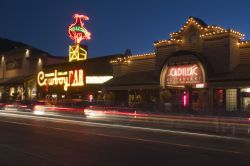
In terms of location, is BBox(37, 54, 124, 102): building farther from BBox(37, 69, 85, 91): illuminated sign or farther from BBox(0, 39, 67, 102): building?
BBox(0, 39, 67, 102): building

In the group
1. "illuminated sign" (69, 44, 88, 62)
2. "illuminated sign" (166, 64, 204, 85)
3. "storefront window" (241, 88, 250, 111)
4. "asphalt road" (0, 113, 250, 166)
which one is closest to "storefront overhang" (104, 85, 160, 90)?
"illuminated sign" (166, 64, 204, 85)

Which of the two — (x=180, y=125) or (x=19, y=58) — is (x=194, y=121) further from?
(x=19, y=58)

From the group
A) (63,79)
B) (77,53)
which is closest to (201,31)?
(77,53)

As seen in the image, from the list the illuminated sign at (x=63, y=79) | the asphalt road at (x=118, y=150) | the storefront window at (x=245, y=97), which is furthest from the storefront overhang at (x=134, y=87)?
the asphalt road at (x=118, y=150)

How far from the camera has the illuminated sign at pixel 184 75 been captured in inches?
1244

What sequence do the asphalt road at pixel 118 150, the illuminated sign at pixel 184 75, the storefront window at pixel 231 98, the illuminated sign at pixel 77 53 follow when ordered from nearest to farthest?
1. the asphalt road at pixel 118 150
2. the storefront window at pixel 231 98
3. the illuminated sign at pixel 184 75
4. the illuminated sign at pixel 77 53

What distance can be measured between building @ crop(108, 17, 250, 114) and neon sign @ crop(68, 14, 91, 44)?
63.4 ft

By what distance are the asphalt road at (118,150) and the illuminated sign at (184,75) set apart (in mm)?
12746

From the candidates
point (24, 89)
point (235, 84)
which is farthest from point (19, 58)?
point (235, 84)

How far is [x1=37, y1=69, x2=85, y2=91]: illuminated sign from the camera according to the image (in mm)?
48959

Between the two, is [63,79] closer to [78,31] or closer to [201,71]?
[78,31]

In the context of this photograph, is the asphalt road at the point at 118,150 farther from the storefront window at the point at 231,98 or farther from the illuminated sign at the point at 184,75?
the illuminated sign at the point at 184,75

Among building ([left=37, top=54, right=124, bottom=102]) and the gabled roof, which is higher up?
the gabled roof

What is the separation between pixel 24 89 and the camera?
6109 centimetres
